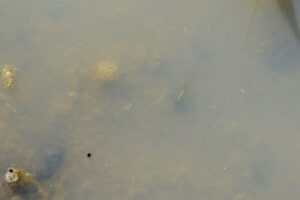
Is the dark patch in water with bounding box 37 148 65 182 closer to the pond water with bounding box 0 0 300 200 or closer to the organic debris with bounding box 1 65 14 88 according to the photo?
the pond water with bounding box 0 0 300 200

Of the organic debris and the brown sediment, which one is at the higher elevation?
the organic debris

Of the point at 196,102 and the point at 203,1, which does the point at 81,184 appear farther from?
the point at 203,1

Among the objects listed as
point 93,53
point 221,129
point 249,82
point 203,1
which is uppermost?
point 203,1

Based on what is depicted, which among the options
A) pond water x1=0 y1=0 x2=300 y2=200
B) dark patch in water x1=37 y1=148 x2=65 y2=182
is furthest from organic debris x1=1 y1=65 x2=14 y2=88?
dark patch in water x1=37 y1=148 x2=65 y2=182

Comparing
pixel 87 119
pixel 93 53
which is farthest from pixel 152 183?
pixel 93 53

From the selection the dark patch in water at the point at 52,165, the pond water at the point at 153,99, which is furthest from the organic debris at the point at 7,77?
the dark patch in water at the point at 52,165

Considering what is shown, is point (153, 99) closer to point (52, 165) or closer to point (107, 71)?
point (107, 71)

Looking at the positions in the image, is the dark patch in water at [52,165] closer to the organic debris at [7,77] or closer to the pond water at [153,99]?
the pond water at [153,99]

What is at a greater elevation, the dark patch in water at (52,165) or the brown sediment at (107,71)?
the brown sediment at (107,71)
